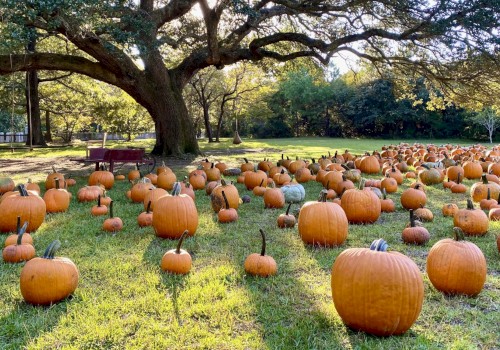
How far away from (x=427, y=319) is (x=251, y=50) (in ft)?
43.9

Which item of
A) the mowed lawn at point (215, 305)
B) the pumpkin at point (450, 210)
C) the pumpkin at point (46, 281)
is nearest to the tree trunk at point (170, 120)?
the mowed lawn at point (215, 305)

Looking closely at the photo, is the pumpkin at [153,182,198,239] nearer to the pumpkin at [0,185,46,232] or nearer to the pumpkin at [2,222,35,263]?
the pumpkin at [2,222,35,263]

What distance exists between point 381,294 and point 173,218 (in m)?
2.78

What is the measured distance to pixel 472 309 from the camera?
2955 mm

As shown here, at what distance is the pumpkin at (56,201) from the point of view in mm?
6078

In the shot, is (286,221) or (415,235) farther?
(286,221)

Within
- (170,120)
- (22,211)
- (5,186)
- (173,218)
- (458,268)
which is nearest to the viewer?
(458,268)

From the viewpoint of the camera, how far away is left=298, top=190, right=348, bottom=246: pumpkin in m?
4.41

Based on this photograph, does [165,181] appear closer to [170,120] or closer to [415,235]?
[415,235]

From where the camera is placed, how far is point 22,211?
502 centimetres

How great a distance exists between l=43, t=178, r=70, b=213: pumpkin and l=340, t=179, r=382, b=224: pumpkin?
4148 millimetres

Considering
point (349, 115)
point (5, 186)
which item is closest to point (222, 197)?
point (5, 186)

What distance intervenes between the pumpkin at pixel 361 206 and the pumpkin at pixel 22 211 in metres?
3.95

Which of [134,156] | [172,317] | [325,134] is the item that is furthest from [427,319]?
[325,134]
